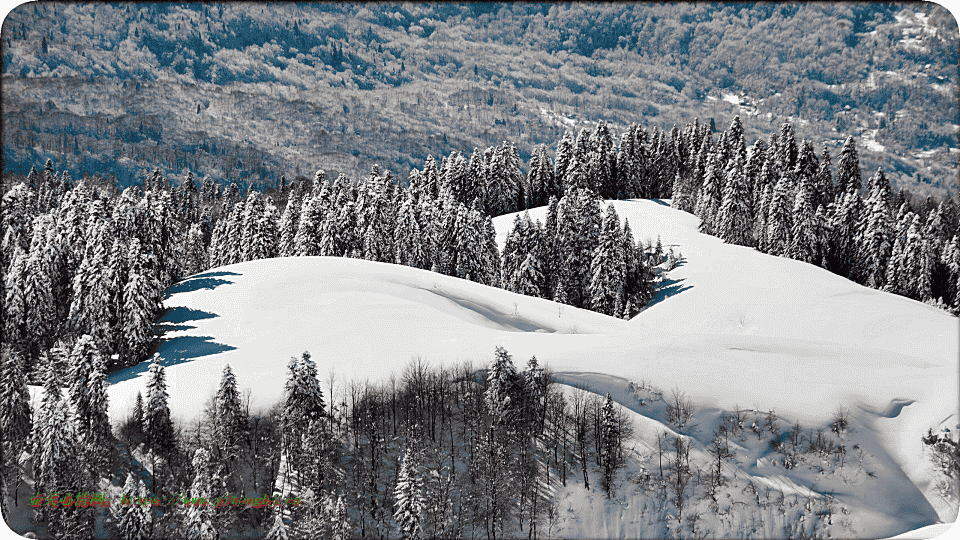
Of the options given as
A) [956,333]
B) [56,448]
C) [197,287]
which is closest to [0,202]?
[197,287]

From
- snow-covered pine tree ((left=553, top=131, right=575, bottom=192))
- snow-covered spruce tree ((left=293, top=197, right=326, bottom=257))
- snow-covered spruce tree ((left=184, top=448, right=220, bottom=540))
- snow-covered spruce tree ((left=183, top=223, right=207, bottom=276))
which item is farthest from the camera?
snow-covered pine tree ((left=553, top=131, right=575, bottom=192))

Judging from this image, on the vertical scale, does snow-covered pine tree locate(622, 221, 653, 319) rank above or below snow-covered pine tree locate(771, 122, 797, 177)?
below

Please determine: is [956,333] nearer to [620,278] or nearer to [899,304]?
[899,304]

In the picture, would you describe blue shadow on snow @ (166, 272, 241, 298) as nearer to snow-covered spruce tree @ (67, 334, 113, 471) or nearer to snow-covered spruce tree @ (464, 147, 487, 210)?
snow-covered spruce tree @ (67, 334, 113, 471)

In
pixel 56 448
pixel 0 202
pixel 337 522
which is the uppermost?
pixel 0 202

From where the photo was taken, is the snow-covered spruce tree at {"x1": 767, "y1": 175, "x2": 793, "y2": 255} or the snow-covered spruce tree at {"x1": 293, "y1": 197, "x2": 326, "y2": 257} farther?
the snow-covered spruce tree at {"x1": 293, "y1": 197, "x2": 326, "y2": 257}

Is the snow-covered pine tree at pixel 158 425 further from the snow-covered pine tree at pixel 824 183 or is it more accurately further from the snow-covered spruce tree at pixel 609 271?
the snow-covered pine tree at pixel 824 183

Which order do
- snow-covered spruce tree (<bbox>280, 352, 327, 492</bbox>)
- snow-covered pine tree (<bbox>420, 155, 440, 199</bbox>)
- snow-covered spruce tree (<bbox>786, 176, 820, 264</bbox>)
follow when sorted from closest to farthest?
1. snow-covered spruce tree (<bbox>280, 352, 327, 492</bbox>)
2. snow-covered spruce tree (<bbox>786, 176, 820, 264</bbox>)
3. snow-covered pine tree (<bbox>420, 155, 440, 199</bbox>)

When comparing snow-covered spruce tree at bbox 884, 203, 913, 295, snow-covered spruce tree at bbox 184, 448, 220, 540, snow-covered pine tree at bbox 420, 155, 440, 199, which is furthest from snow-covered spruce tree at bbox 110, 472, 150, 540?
snow-covered pine tree at bbox 420, 155, 440, 199
